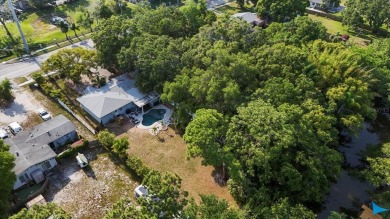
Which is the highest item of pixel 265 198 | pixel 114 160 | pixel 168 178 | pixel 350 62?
pixel 350 62

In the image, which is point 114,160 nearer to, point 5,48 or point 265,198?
point 265,198

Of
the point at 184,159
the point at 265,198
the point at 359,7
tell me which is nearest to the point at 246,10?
the point at 359,7

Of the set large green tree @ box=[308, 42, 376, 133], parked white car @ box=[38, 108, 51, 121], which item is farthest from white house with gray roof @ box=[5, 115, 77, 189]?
large green tree @ box=[308, 42, 376, 133]

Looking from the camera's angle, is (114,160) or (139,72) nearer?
(114,160)

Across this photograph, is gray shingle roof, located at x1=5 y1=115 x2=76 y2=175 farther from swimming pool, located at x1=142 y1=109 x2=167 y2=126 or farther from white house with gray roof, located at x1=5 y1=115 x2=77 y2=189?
swimming pool, located at x1=142 y1=109 x2=167 y2=126

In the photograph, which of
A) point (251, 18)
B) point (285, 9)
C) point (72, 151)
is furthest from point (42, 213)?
point (251, 18)

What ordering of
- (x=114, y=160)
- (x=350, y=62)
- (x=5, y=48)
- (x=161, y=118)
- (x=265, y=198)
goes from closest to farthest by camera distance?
(x=265, y=198)
(x=114, y=160)
(x=350, y=62)
(x=161, y=118)
(x=5, y=48)
